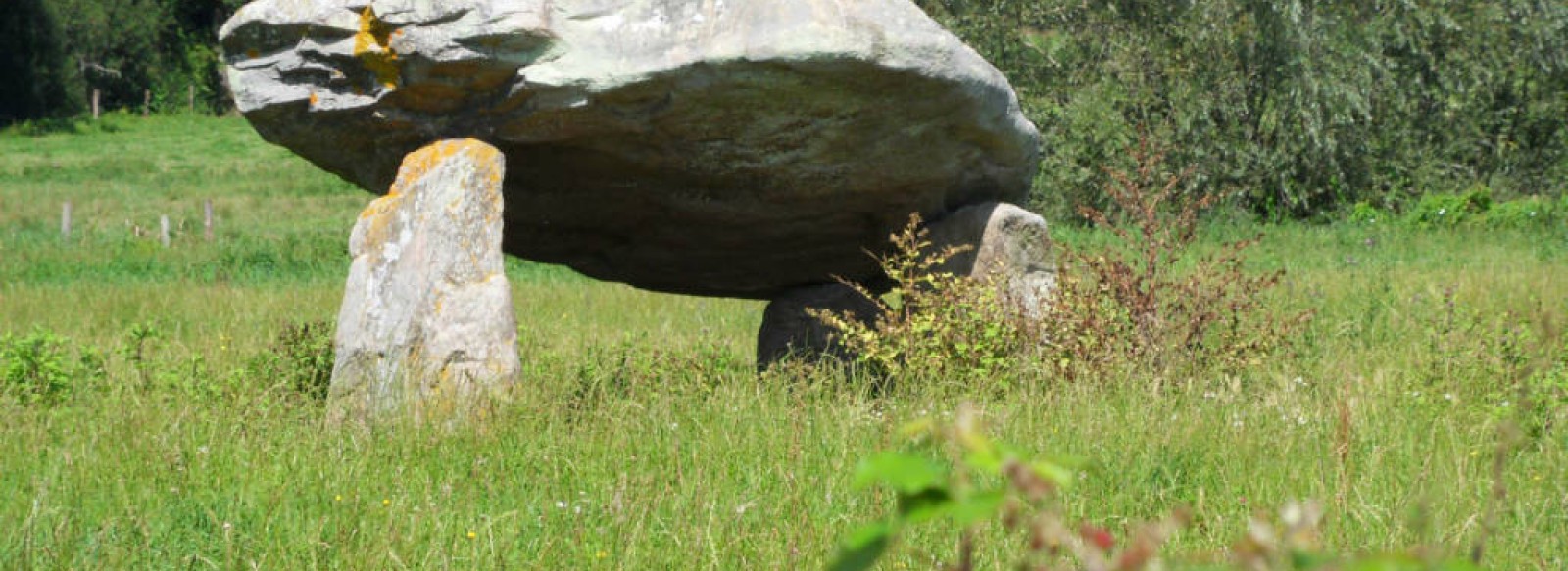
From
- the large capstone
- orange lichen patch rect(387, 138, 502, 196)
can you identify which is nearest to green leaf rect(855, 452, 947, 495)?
the large capstone

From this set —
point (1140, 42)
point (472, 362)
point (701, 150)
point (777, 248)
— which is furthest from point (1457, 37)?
point (472, 362)

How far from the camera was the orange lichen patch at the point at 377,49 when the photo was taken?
6047 mm

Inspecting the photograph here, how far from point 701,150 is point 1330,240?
11.8 m

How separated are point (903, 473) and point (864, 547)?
2.2 inches

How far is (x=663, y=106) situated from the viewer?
19.7ft

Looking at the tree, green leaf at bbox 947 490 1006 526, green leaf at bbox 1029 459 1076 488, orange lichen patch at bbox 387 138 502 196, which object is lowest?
the tree

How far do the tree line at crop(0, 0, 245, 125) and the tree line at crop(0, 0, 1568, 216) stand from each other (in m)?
28.9

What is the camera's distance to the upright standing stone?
5625 millimetres

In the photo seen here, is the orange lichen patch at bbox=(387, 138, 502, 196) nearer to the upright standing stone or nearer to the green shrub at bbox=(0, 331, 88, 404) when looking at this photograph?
the upright standing stone

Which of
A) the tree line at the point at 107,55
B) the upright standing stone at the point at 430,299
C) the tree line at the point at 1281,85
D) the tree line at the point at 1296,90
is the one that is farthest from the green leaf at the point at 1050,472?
the tree line at the point at 107,55

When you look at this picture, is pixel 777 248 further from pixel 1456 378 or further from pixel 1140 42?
pixel 1140 42

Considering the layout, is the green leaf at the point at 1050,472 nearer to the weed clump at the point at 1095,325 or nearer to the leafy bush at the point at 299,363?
the weed clump at the point at 1095,325

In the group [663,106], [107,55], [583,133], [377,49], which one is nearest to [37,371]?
[377,49]

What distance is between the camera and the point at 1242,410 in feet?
17.3
